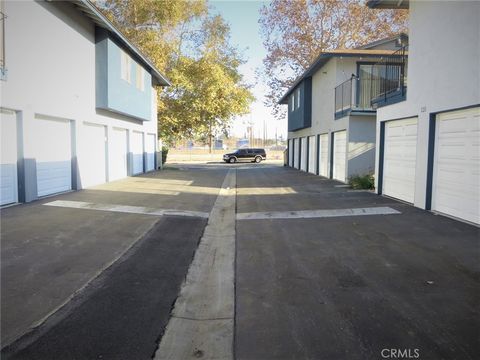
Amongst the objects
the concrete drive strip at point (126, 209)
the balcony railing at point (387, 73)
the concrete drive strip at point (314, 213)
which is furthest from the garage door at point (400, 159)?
the concrete drive strip at point (126, 209)

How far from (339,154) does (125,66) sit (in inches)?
417

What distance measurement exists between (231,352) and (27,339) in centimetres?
184

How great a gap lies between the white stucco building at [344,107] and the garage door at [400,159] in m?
3.43

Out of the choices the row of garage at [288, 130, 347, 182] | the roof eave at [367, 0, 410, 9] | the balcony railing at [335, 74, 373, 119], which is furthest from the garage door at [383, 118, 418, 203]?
the row of garage at [288, 130, 347, 182]

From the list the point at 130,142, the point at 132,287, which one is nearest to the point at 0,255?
the point at 132,287

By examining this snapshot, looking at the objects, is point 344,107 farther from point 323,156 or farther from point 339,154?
point 323,156

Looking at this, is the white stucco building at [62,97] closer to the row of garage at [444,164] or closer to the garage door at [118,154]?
the garage door at [118,154]

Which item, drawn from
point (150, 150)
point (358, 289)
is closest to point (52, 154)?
point (358, 289)

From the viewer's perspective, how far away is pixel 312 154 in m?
24.2

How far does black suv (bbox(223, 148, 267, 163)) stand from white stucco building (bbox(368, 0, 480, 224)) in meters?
30.8

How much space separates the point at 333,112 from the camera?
18.9 metres

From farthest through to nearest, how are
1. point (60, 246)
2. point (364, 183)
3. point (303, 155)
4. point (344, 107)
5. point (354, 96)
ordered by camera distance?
point (303, 155)
point (344, 107)
point (354, 96)
point (364, 183)
point (60, 246)

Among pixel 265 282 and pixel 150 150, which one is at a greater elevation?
pixel 150 150

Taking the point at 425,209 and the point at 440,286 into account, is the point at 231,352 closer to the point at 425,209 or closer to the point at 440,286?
the point at 440,286
